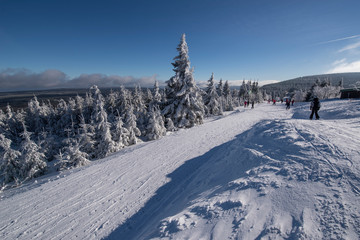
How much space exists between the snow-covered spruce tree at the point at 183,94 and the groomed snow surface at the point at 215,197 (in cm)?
1130

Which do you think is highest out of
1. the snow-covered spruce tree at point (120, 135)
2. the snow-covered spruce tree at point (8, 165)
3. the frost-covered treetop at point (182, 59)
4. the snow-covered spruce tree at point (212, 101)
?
the frost-covered treetop at point (182, 59)

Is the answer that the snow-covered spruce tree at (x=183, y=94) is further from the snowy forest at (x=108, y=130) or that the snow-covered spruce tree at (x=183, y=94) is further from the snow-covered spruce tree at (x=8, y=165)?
the snow-covered spruce tree at (x=8, y=165)

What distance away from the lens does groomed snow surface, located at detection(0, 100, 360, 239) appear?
8.92ft

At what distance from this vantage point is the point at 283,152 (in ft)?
16.9

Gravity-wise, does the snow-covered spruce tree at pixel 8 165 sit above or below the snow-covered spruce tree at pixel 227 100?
below

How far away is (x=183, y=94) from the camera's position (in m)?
19.7

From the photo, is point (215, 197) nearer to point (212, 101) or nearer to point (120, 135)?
point (120, 135)

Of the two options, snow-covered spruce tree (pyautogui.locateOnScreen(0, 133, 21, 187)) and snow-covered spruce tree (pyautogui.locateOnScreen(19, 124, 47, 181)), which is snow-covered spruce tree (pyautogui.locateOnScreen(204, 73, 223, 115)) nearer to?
snow-covered spruce tree (pyautogui.locateOnScreen(19, 124, 47, 181))

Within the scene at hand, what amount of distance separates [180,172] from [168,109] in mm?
14801

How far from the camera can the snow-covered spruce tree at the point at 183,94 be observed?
1922 centimetres

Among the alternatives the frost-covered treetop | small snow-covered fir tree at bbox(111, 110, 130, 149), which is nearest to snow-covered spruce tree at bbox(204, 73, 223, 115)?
the frost-covered treetop

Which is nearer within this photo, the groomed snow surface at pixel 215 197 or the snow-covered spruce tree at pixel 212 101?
the groomed snow surface at pixel 215 197

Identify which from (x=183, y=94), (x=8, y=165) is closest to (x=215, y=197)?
(x=183, y=94)

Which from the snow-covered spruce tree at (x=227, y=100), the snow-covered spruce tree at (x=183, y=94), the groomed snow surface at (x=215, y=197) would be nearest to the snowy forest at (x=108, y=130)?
the snow-covered spruce tree at (x=183, y=94)
